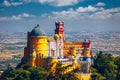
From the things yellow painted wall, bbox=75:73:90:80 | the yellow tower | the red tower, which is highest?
the red tower

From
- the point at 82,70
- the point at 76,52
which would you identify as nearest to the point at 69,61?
the point at 82,70

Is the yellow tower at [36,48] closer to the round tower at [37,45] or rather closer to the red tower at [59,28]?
the round tower at [37,45]

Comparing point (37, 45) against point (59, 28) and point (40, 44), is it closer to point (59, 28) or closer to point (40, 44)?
point (40, 44)

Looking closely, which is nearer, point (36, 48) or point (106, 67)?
point (106, 67)

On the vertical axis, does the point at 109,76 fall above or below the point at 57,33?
below

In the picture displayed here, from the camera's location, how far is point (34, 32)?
79125 mm

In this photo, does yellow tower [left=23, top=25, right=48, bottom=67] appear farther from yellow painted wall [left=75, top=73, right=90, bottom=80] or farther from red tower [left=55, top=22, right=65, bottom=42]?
red tower [left=55, top=22, right=65, bottom=42]

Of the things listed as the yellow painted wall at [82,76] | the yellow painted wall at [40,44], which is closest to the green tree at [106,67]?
the yellow painted wall at [82,76]

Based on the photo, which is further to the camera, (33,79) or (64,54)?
(64,54)

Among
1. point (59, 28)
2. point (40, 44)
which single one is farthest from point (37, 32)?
point (59, 28)

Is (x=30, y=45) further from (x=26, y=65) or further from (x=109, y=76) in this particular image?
(x=109, y=76)

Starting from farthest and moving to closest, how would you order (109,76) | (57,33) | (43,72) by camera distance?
(57,33) < (109,76) < (43,72)

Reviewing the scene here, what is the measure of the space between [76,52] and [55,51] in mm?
6245

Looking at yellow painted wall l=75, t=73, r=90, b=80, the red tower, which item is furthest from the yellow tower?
the red tower
